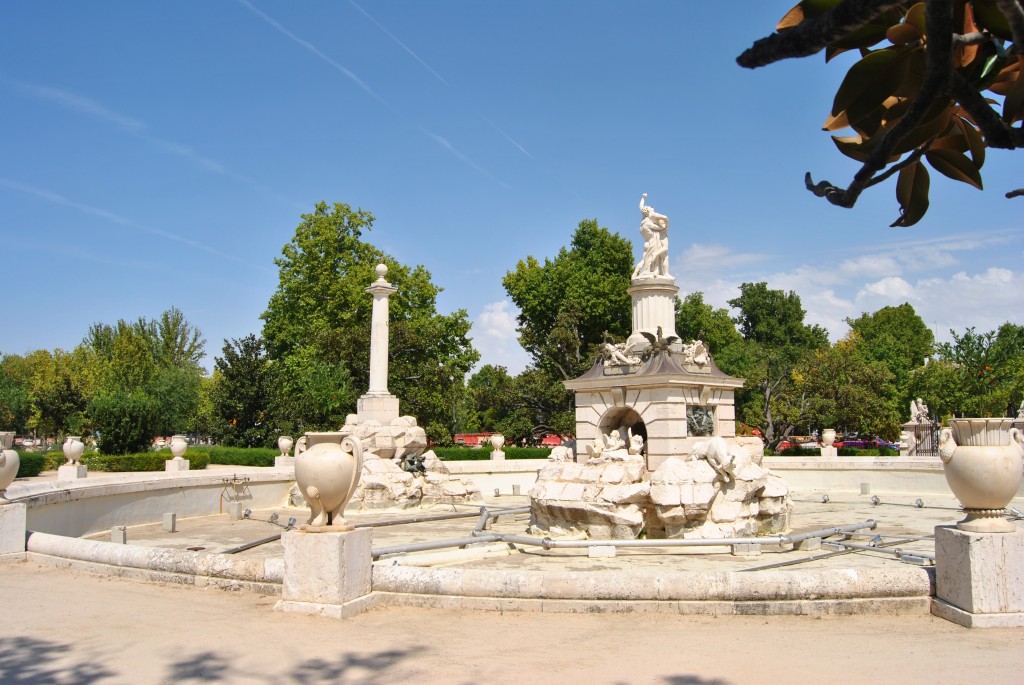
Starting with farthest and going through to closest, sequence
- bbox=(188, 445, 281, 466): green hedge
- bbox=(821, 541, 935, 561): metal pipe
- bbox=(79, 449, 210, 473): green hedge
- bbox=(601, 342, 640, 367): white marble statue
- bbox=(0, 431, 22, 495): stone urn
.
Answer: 1. bbox=(188, 445, 281, 466): green hedge
2. bbox=(79, 449, 210, 473): green hedge
3. bbox=(601, 342, 640, 367): white marble statue
4. bbox=(0, 431, 22, 495): stone urn
5. bbox=(821, 541, 935, 561): metal pipe

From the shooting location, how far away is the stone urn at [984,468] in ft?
22.7

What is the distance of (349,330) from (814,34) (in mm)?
37261

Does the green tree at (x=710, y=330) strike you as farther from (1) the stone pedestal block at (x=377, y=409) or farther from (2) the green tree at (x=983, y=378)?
(1) the stone pedestal block at (x=377, y=409)

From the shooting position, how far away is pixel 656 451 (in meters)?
14.9

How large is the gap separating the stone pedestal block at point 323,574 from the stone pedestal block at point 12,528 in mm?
4893

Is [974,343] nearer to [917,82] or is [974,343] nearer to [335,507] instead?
[335,507]

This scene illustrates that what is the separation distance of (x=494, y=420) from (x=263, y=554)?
28181 millimetres

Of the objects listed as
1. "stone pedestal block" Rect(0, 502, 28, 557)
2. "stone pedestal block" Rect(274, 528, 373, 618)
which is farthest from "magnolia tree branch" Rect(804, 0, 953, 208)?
"stone pedestal block" Rect(0, 502, 28, 557)

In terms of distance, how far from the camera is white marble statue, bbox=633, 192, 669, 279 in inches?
682

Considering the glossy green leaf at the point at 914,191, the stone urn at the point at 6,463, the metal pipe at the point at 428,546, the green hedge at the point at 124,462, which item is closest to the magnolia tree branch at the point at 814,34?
the glossy green leaf at the point at 914,191

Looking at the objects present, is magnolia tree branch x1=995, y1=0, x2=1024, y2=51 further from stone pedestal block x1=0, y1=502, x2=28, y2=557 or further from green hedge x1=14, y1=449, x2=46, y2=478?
green hedge x1=14, y1=449, x2=46, y2=478

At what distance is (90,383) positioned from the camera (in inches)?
1866

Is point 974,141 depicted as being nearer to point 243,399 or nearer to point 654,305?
point 654,305

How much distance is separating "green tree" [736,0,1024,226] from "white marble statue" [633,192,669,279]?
14.6 meters
